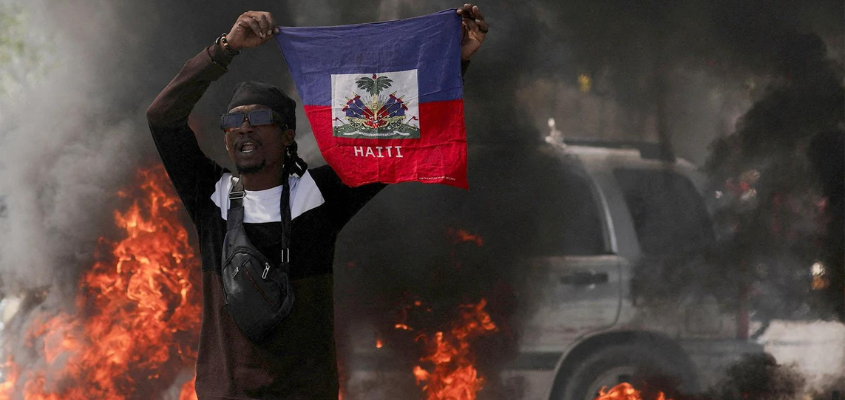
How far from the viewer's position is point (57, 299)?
5199 mm

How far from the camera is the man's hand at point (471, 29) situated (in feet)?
11.2

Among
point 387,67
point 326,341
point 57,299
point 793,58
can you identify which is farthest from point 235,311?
point 793,58

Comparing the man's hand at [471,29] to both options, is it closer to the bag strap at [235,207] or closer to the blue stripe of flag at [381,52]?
the blue stripe of flag at [381,52]

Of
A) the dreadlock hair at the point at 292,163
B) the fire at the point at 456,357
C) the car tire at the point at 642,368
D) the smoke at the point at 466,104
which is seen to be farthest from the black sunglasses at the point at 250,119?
the car tire at the point at 642,368

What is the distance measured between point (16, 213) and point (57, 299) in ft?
2.06

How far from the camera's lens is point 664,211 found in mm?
5234

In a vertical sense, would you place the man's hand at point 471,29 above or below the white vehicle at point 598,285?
above

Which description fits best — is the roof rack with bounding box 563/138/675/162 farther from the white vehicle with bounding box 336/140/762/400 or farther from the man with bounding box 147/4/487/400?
the man with bounding box 147/4/487/400

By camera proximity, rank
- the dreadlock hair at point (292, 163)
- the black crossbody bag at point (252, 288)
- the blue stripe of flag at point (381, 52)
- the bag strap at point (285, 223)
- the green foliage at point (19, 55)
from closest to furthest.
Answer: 1. the black crossbody bag at point (252, 288)
2. the bag strap at point (285, 223)
3. the dreadlock hair at point (292, 163)
4. the blue stripe of flag at point (381, 52)
5. the green foliage at point (19, 55)

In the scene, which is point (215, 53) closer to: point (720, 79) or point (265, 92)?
point (265, 92)

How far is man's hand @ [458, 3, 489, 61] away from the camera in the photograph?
341cm

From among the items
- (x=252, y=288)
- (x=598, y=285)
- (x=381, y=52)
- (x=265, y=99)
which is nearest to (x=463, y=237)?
(x=598, y=285)

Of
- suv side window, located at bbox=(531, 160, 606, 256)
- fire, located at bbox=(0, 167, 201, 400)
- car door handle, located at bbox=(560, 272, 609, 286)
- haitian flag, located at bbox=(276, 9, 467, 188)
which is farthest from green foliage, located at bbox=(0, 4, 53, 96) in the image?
car door handle, located at bbox=(560, 272, 609, 286)

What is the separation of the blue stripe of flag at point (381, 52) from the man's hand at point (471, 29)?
40mm
